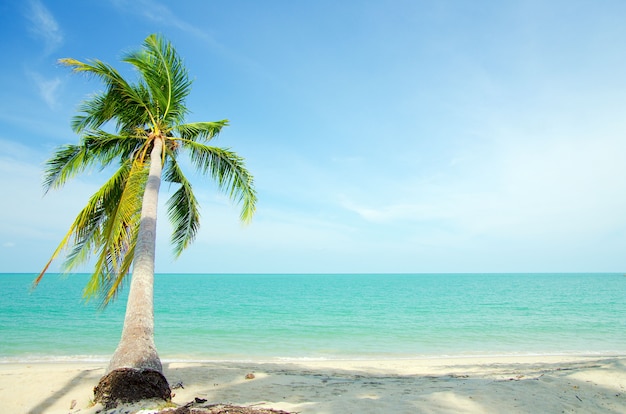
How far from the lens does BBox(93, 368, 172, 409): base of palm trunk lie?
17.2ft

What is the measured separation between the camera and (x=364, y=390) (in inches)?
299

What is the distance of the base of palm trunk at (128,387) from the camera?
525 centimetres

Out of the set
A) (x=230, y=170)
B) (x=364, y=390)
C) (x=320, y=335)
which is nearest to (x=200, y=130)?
(x=230, y=170)

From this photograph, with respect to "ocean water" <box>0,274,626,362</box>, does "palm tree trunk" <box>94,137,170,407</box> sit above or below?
above

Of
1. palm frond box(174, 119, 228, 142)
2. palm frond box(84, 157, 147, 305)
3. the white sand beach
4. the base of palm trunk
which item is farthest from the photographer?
palm frond box(174, 119, 228, 142)

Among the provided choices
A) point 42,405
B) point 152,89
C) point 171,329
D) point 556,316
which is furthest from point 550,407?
point 556,316

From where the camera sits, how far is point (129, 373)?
17.7 feet

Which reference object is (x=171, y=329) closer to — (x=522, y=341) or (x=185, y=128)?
(x=185, y=128)

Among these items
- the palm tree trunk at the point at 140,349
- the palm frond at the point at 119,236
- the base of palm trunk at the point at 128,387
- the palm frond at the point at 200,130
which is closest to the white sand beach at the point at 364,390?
the base of palm trunk at the point at 128,387

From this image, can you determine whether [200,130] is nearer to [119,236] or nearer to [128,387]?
[119,236]

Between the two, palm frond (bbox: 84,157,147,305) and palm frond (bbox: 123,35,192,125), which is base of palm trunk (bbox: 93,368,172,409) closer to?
palm frond (bbox: 84,157,147,305)

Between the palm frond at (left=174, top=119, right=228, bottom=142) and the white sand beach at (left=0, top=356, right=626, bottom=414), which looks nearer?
the white sand beach at (left=0, top=356, right=626, bottom=414)

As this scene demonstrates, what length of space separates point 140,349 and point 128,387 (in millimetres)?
571

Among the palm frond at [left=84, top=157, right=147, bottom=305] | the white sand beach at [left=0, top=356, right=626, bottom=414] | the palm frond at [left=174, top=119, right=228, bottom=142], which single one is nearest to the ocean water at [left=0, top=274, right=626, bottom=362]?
the white sand beach at [left=0, top=356, right=626, bottom=414]
